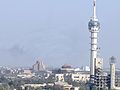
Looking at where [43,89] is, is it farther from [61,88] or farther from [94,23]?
[94,23]

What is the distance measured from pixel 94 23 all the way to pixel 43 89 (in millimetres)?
18761

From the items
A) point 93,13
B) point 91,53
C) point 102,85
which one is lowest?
point 102,85

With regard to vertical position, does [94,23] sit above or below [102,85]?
above

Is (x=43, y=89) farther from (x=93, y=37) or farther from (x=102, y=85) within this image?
(x=93, y=37)

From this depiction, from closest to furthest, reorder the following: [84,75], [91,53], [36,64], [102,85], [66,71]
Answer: [102,85], [91,53], [84,75], [66,71], [36,64]

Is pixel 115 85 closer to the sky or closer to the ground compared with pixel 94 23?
closer to the ground

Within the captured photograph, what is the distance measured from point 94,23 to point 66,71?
18.7m

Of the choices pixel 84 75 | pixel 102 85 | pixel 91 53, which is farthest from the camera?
pixel 84 75

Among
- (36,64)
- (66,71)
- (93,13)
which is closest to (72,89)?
(93,13)

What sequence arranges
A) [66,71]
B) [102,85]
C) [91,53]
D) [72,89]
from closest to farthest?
[102,85] < [72,89] < [91,53] < [66,71]

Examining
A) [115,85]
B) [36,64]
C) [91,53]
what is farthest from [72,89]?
[36,64]

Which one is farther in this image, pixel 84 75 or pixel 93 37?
pixel 84 75

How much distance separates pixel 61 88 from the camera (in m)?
55.0

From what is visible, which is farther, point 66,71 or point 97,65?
point 66,71
